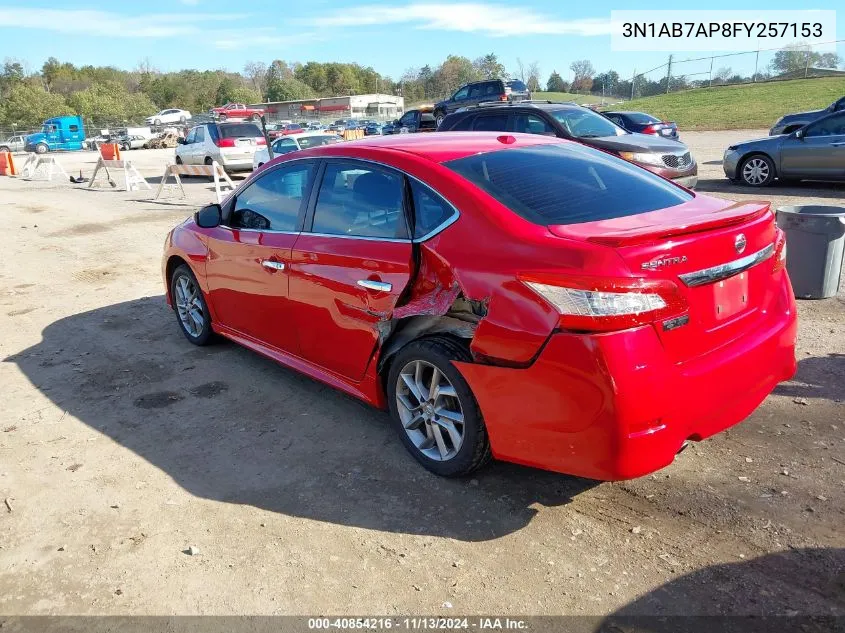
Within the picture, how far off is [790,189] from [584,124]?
167 inches

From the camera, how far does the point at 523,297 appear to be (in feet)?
Result: 9.62

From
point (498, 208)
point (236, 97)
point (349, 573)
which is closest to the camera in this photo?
point (349, 573)

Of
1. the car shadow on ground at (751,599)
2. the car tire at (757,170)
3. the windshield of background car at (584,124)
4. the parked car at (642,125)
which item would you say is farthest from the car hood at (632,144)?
the car shadow on ground at (751,599)

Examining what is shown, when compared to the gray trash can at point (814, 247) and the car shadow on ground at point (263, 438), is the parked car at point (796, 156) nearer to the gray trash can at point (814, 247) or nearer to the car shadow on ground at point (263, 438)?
the gray trash can at point (814, 247)

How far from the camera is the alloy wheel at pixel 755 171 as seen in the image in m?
13.2

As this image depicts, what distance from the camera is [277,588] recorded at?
2.88m

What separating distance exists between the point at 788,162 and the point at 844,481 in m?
11.2

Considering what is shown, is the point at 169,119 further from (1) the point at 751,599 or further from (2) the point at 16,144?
(1) the point at 751,599

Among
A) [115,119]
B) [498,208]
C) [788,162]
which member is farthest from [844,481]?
[115,119]

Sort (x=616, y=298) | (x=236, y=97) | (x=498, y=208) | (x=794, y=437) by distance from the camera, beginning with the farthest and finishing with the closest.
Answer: (x=236, y=97) → (x=794, y=437) → (x=498, y=208) → (x=616, y=298)

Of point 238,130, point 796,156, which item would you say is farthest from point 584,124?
point 238,130

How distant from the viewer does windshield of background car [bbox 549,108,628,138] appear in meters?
11.8

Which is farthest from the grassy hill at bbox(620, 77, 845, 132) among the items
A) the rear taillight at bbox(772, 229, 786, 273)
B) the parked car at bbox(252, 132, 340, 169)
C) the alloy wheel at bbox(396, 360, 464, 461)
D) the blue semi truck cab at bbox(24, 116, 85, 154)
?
the blue semi truck cab at bbox(24, 116, 85, 154)

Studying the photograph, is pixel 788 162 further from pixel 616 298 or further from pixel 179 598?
pixel 179 598
